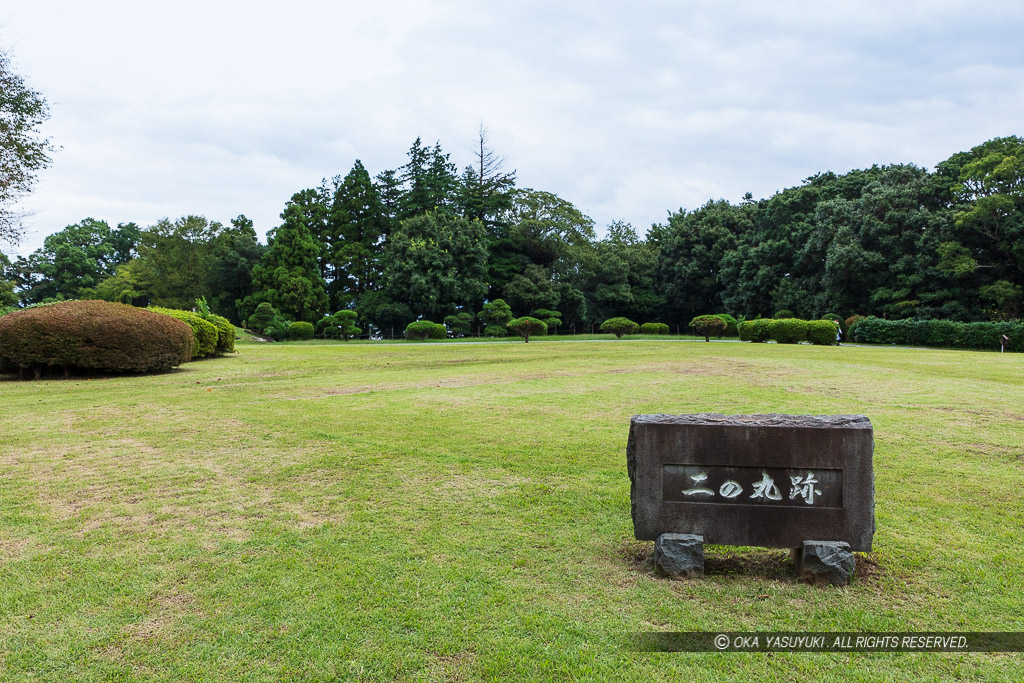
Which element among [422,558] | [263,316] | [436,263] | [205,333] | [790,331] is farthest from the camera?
[436,263]

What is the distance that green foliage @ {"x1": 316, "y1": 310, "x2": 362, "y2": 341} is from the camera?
30.3 m

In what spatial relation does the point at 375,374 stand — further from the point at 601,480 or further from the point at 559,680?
the point at 559,680

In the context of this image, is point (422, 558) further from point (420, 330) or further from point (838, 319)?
point (838, 319)

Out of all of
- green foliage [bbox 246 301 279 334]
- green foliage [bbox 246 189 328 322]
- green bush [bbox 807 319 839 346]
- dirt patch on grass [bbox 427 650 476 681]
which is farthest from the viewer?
green foliage [bbox 246 189 328 322]

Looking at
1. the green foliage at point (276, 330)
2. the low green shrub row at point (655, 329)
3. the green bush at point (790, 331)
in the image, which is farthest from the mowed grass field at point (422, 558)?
the low green shrub row at point (655, 329)

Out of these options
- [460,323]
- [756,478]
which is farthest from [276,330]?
[756,478]

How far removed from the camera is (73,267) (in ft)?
154

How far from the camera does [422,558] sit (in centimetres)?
303

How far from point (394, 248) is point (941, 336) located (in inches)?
1048

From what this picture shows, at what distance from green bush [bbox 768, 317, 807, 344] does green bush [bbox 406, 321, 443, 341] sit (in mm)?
16959

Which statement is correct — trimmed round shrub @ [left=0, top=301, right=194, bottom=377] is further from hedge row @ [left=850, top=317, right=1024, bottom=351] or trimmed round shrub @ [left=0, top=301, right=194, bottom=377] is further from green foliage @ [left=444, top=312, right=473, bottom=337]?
hedge row @ [left=850, top=317, right=1024, bottom=351]

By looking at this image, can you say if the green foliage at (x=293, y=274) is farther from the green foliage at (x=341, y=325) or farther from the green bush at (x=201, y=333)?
the green bush at (x=201, y=333)

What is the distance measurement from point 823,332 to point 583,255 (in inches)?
616

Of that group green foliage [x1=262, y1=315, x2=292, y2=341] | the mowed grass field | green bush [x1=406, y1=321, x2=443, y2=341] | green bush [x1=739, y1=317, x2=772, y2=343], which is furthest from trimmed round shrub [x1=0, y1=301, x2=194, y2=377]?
green bush [x1=739, y1=317, x2=772, y2=343]
